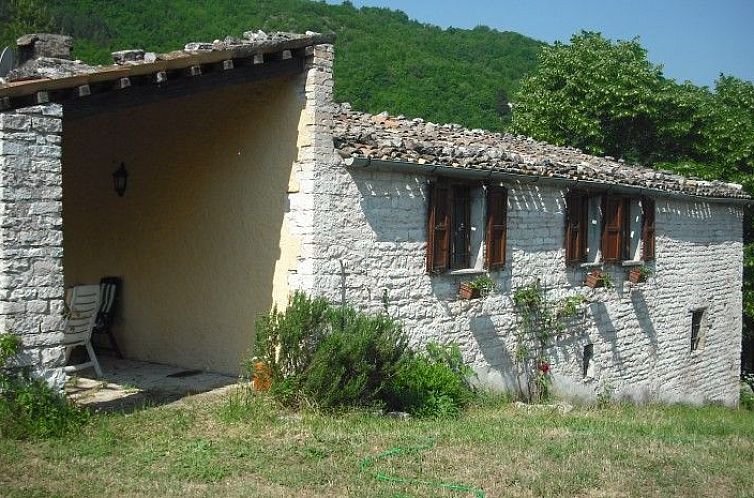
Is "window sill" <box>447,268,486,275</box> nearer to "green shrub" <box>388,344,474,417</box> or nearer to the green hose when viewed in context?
"green shrub" <box>388,344,474,417</box>

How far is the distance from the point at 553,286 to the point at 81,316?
648cm

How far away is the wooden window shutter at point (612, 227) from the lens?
Result: 1298 centimetres

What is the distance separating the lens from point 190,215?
9812mm

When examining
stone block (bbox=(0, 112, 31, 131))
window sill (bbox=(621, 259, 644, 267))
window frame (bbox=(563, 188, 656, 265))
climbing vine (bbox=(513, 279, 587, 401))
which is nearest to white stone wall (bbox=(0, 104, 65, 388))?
stone block (bbox=(0, 112, 31, 131))

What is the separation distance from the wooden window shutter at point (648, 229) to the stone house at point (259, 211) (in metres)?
0.66

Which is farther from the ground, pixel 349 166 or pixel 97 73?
pixel 97 73

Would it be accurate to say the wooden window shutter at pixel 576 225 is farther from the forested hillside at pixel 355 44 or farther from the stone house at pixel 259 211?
the forested hillside at pixel 355 44

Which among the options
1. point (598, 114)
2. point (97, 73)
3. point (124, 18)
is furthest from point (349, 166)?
point (124, 18)

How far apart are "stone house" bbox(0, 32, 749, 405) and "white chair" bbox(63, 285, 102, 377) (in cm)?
82

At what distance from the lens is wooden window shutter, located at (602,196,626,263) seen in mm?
12977

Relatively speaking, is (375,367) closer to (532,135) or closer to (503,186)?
(503,186)

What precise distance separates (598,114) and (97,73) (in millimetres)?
17523

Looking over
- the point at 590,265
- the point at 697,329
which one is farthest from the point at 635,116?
the point at 590,265

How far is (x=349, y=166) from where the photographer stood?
8930 millimetres
